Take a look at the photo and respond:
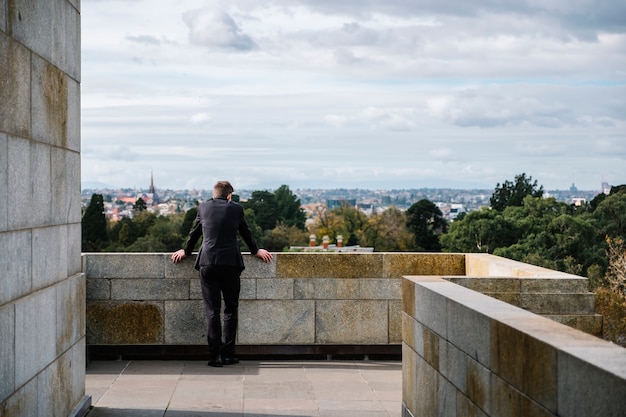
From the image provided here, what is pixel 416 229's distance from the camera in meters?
120

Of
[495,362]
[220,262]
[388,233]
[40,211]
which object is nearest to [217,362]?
[220,262]

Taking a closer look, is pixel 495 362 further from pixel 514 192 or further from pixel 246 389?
pixel 514 192

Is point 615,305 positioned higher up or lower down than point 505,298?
lower down

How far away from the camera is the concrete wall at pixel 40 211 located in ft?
17.4

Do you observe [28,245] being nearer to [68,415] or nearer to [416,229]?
[68,415]

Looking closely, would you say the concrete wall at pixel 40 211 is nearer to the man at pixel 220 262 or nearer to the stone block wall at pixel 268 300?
Result: the man at pixel 220 262

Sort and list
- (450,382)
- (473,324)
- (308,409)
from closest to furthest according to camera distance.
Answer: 1. (473,324)
2. (450,382)
3. (308,409)

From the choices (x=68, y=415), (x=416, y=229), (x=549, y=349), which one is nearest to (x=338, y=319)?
(x=68, y=415)

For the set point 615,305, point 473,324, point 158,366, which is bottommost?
point 615,305

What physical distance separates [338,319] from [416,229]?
363ft

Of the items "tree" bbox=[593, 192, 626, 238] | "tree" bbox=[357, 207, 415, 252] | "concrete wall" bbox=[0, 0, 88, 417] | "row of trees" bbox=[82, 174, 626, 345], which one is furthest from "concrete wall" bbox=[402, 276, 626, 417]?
"tree" bbox=[357, 207, 415, 252]

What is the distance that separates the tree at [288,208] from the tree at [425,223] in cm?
1921

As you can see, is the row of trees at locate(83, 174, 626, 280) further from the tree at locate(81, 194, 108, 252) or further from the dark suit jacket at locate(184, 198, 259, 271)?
the dark suit jacket at locate(184, 198, 259, 271)

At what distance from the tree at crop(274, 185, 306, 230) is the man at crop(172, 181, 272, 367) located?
125 m
